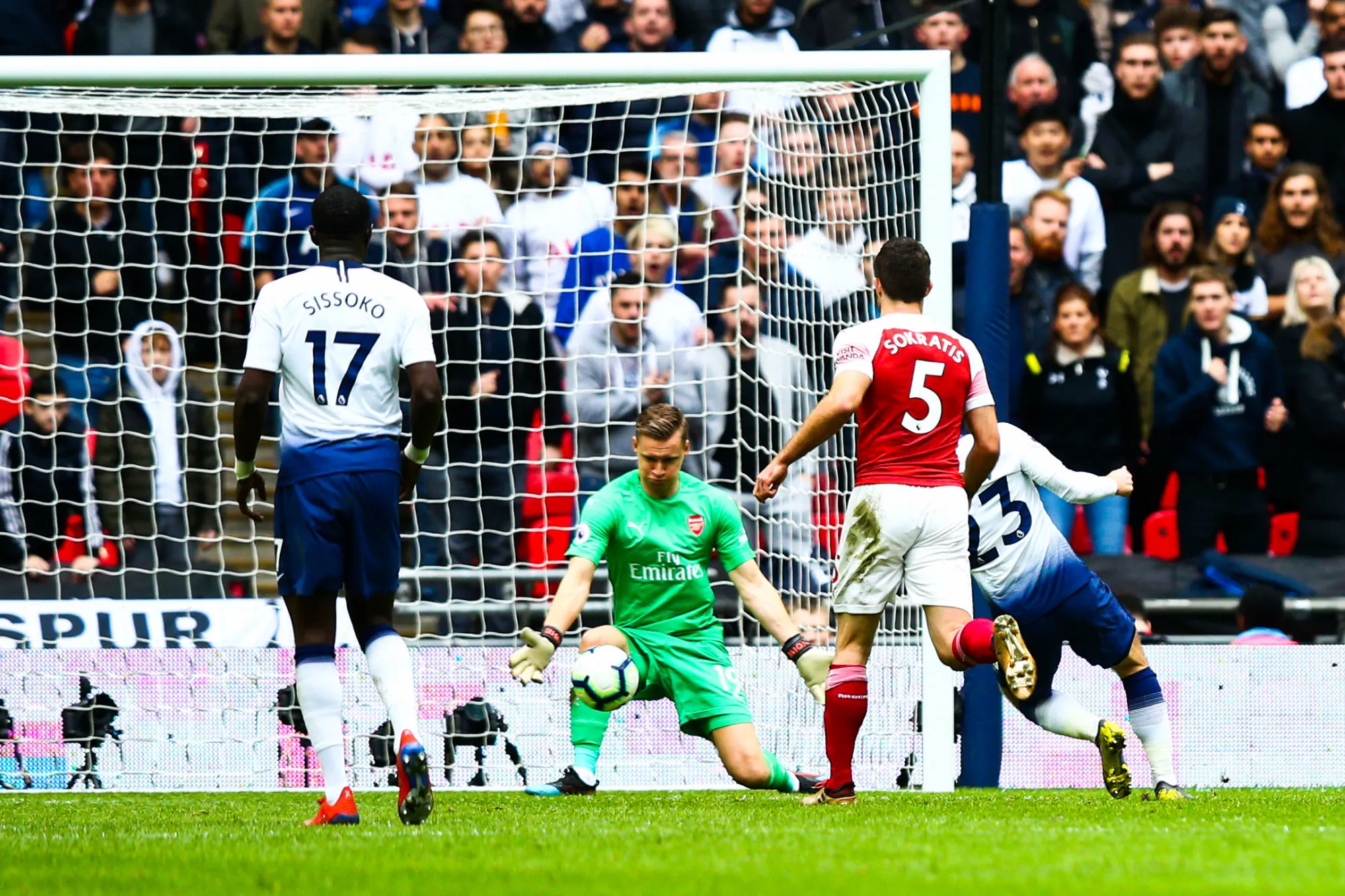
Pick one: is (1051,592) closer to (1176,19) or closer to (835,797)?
(835,797)

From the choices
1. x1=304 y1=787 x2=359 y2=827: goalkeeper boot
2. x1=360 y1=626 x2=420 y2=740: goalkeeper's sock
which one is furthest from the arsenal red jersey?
x1=304 y1=787 x2=359 y2=827: goalkeeper boot

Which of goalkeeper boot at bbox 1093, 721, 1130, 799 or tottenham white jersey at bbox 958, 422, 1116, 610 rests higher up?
tottenham white jersey at bbox 958, 422, 1116, 610

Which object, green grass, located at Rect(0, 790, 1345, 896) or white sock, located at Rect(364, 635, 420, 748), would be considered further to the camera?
white sock, located at Rect(364, 635, 420, 748)

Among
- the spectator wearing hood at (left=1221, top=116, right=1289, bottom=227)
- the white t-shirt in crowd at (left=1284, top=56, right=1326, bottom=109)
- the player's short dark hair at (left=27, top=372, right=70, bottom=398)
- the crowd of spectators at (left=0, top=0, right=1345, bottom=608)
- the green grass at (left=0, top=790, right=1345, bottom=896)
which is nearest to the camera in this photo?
the green grass at (left=0, top=790, right=1345, bottom=896)

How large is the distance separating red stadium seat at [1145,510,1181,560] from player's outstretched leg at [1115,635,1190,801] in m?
4.45

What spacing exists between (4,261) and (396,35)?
3421 mm

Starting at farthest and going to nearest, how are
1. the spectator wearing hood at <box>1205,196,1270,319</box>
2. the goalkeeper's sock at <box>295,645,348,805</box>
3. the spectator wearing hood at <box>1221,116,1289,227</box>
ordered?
the spectator wearing hood at <box>1221,116,1289,227</box>, the spectator wearing hood at <box>1205,196,1270,319</box>, the goalkeeper's sock at <box>295,645,348,805</box>

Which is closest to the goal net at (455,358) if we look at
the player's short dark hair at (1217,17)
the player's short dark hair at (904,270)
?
the player's short dark hair at (904,270)

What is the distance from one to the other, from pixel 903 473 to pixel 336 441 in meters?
1.98

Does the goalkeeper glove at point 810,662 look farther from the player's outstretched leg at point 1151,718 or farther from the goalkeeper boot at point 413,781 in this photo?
the goalkeeper boot at point 413,781

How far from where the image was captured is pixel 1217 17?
12.4 m

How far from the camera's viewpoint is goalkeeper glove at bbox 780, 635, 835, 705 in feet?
22.9

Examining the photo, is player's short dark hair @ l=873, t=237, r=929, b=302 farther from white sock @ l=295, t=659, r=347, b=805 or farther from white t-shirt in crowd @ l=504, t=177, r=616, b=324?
white t-shirt in crowd @ l=504, t=177, r=616, b=324

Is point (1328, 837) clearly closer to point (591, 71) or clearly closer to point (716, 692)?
point (716, 692)
